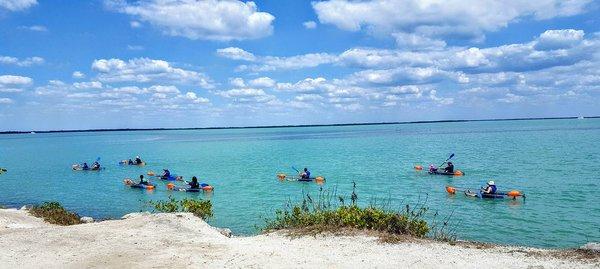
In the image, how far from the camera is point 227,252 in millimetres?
14375

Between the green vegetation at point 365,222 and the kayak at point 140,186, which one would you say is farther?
the kayak at point 140,186

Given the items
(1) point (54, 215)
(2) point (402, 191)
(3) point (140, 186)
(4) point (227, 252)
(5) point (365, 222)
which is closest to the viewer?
(4) point (227, 252)

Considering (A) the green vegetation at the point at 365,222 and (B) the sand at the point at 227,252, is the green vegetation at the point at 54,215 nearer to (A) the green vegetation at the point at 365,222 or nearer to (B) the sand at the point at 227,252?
(B) the sand at the point at 227,252

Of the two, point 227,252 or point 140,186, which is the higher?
point 227,252

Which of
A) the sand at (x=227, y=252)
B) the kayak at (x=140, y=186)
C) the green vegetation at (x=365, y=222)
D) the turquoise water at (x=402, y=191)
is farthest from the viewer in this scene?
the kayak at (x=140, y=186)

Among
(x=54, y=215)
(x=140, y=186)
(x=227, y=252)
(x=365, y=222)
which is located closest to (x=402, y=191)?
(x=365, y=222)

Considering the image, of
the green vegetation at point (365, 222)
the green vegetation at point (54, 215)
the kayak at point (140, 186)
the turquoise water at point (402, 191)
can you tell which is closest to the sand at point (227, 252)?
the green vegetation at point (365, 222)

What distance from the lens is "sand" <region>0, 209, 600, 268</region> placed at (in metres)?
12.9

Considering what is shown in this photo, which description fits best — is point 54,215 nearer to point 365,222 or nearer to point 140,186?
point 365,222

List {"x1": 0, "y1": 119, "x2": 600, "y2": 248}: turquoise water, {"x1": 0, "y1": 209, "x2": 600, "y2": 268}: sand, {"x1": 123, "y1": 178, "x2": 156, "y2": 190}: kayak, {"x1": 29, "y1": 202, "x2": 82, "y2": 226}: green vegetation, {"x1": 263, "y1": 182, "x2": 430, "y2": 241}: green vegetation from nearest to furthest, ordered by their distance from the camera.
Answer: {"x1": 0, "y1": 209, "x2": 600, "y2": 268}: sand
{"x1": 263, "y1": 182, "x2": 430, "y2": 241}: green vegetation
{"x1": 29, "y1": 202, "x2": 82, "y2": 226}: green vegetation
{"x1": 0, "y1": 119, "x2": 600, "y2": 248}: turquoise water
{"x1": 123, "y1": 178, "x2": 156, "y2": 190}: kayak

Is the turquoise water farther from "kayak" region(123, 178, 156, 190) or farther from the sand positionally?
the sand

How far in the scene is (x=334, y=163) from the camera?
6569 centimetres

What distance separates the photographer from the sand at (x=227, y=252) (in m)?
12.9

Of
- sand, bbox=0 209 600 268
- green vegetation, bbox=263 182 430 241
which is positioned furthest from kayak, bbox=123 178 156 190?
green vegetation, bbox=263 182 430 241
